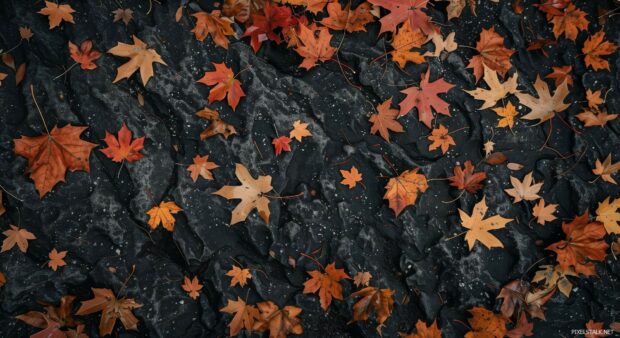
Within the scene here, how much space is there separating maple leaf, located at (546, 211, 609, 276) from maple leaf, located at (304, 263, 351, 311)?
1075mm

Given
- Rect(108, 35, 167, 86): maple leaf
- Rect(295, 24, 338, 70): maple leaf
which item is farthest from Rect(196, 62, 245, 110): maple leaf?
Rect(295, 24, 338, 70): maple leaf

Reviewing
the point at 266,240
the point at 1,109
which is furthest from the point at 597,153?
the point at 1,109

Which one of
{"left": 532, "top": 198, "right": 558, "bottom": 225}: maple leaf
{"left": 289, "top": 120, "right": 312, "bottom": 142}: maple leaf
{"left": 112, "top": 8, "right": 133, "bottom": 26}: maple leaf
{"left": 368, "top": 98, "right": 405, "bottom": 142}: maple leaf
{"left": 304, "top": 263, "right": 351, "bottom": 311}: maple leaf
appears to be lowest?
{"left": 304, "top": 263, "right": 351, "bottom": 311}: maple leaf

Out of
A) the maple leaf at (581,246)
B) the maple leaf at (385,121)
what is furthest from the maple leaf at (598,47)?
the maple leaf at (385,121)

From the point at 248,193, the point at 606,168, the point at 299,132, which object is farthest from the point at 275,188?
the point at 606,168

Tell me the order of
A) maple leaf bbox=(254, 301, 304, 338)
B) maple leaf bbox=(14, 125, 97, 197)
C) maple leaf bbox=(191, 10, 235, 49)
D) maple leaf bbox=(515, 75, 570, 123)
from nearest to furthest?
maple leaf bbox=(14, 125, 97, 197)
maple leaf bbox=(254, 301, 304, 338)
maple leaf bbox=(191, 10, 235, 49)
maple leaf bbox=(515, 75, 570, 123)

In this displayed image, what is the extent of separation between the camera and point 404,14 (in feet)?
6.34

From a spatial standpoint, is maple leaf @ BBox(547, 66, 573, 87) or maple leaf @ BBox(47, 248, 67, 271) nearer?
maple leaf @ BBox(47, 248, 67, 271)

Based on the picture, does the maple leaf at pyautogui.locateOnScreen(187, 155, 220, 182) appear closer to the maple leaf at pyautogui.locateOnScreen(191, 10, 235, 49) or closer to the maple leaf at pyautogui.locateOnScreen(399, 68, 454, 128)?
the maple leaf at pyautogui.locateOnScreen(191, 10, 235, 49)

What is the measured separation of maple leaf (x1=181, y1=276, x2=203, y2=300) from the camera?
1825mm

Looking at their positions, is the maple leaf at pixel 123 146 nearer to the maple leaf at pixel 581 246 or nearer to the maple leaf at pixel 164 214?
the maple leaf at pixel 164 214

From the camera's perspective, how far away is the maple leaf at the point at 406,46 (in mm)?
1993

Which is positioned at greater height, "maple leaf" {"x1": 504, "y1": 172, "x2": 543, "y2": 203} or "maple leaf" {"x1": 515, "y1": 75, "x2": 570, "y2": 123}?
"maple leaf" {"x1": 515, "y1": 75, "x2": 570, "y2": 123}

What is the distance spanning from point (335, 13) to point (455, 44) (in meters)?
0.67
